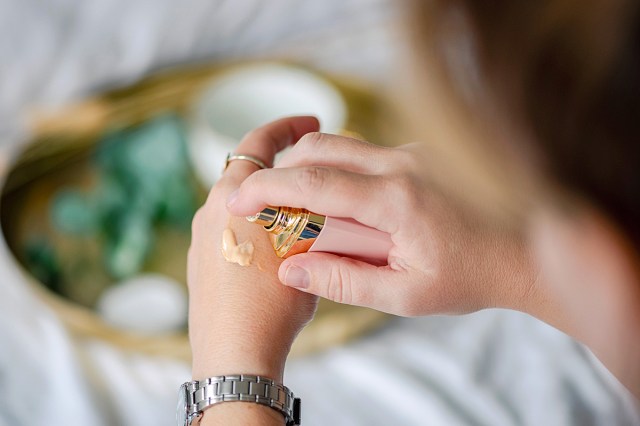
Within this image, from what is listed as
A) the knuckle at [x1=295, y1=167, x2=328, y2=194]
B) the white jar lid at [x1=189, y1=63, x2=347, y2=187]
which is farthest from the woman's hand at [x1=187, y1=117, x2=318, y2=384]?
the white jar lid at [x1=189, y1=63, x2=347, y2=187]

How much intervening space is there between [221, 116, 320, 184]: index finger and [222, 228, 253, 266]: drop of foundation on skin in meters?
0.05

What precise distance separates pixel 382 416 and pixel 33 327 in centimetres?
38

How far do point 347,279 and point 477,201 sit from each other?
0.37ft

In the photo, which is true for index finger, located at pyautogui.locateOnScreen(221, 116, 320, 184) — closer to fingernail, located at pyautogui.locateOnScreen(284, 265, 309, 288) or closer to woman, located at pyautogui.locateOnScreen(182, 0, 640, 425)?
woman, located at pyautogui.locateOnScreen(182, 0, 640, 425)

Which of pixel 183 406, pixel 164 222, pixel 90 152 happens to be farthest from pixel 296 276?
pixel 90 152

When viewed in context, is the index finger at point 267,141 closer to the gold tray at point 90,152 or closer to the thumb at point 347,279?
the thumb at point 347,279

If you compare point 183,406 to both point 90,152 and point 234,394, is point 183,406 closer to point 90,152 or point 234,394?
point 234,394

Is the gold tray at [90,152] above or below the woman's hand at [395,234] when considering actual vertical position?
above

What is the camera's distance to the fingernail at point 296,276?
563 millimetres

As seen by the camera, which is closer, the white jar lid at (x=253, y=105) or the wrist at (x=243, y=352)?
the wrist at (x=243, y=352)

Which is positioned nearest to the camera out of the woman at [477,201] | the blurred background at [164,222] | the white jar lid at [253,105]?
the woman at [477,201]

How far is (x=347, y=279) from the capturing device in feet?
1.83

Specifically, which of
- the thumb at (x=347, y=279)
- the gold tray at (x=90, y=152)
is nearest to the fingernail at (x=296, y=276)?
the thumb at (x=347, y=279)

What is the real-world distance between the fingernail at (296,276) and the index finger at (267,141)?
10 centimetres
